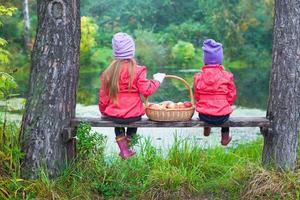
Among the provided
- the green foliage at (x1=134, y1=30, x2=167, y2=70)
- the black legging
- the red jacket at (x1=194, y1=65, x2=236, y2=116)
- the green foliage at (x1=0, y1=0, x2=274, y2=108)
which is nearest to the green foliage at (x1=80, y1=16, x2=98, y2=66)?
the green foliage at (x1=0, y1=0, x2=274, y2=108)

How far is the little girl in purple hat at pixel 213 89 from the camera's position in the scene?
15.1 feet

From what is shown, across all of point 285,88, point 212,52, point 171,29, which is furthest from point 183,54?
point 285,88

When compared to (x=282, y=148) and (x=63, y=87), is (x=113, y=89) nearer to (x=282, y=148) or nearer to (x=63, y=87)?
(x=63, y=87)

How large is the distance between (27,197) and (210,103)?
5.45 ft

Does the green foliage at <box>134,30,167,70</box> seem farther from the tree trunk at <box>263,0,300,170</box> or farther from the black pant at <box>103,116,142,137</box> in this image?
the tree trunk at <box>263,0,300,170</box>

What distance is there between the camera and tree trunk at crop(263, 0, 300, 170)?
14.9ft

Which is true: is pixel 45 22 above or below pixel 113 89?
above

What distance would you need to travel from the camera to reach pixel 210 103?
4.63m

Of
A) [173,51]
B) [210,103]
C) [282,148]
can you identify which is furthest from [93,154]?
[173,51]

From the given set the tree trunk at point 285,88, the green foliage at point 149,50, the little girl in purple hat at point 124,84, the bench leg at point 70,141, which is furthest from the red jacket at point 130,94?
the green foliage at point 149,50

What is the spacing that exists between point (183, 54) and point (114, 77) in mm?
22627

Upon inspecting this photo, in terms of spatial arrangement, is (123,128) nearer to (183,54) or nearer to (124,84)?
(124,84)

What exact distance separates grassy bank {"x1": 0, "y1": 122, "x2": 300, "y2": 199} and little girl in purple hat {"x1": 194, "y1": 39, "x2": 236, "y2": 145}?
1.68 ft

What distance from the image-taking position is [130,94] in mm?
4594
